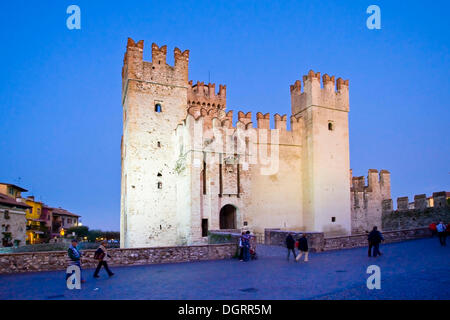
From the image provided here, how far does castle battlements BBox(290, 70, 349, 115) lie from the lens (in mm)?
27016

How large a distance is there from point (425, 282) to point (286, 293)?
3.37 meters

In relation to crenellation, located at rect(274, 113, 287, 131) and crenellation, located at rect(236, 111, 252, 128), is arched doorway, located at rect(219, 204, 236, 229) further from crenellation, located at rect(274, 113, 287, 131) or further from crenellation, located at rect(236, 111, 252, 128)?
crenellation, located at rect(274, 113, 287, 131)

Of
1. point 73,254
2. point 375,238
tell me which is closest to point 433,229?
point 375,238

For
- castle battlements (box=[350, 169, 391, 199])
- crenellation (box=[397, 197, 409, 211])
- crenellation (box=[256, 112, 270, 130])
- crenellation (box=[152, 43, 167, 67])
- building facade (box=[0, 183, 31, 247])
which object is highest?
crenellation (box=[152, 43, 167, 67])

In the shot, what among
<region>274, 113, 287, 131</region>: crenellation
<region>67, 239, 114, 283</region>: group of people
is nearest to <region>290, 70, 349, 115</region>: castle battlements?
<region>274, 113, 287, 131</region>: crenellation

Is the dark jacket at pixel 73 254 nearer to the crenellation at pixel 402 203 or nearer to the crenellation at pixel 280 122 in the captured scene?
the crenellation at pixel 280 122

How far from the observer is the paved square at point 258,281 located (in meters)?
7.96

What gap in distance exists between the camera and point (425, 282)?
8.63 metres

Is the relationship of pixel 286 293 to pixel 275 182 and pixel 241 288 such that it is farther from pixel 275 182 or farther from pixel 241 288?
pixel 275 182

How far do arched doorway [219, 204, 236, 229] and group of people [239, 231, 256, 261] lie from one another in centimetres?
831

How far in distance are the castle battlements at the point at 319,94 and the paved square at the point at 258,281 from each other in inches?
609

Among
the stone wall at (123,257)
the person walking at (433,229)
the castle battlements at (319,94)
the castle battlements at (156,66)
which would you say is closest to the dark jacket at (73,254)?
the stone wall at (123,257)

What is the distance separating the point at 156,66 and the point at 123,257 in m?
16.1
